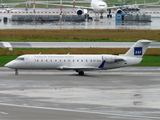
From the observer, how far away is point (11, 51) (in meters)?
64.8

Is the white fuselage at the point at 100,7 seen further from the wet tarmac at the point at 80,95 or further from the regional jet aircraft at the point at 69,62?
the regional jet aircraft at the point at 69,62

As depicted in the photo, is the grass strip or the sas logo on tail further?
the grass strip

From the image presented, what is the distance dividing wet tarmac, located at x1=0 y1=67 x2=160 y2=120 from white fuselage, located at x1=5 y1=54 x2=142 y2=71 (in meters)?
0.95

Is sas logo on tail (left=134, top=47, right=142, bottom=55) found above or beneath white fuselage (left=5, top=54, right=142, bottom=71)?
above

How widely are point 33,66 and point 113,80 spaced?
28.0ft

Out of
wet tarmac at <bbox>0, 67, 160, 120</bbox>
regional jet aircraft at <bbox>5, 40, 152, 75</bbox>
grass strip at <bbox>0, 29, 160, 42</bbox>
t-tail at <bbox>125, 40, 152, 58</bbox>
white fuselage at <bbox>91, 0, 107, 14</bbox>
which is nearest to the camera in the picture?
wet tarmac at <bbox>0, 67, 160, 120</bbox>

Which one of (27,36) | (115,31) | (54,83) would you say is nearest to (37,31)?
(27,36)

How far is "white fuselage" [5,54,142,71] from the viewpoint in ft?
158

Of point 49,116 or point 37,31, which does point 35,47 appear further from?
point 49,116

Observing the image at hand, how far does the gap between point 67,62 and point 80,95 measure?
12.1m

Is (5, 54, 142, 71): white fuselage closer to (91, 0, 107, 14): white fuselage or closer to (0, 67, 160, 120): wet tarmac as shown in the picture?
(0, 67, 160, 120): wet tarmac

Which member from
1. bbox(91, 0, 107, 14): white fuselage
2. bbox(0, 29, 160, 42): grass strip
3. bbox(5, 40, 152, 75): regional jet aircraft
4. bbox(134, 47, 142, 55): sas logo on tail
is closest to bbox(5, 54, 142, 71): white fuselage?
bbox(5, 40, 152, 75): regional jet aircraft

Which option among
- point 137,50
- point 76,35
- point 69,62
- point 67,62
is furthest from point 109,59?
point 76,35

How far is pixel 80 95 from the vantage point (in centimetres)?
3688
